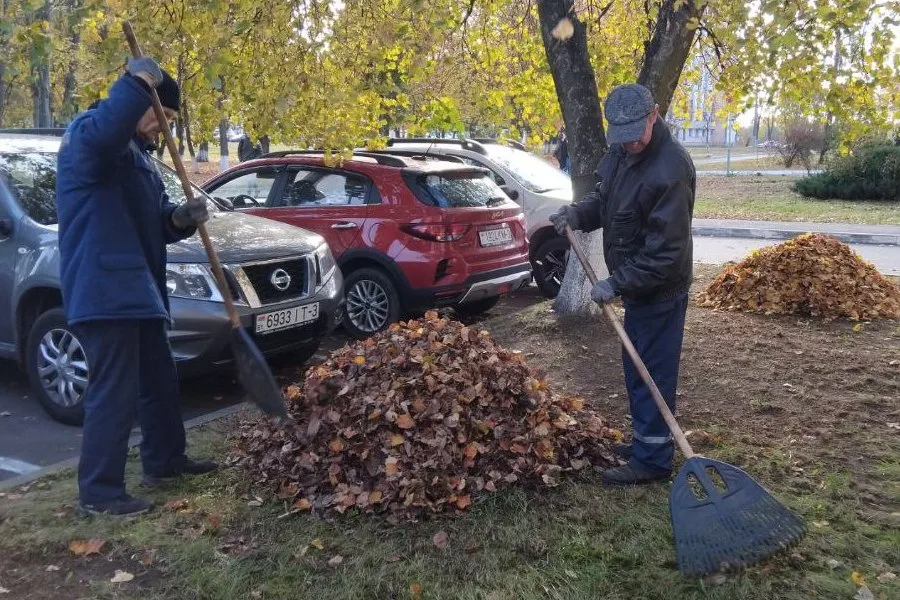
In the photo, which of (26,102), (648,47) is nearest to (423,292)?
(648,47)

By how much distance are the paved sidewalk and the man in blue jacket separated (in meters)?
13.8

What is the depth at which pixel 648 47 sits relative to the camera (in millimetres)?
7352

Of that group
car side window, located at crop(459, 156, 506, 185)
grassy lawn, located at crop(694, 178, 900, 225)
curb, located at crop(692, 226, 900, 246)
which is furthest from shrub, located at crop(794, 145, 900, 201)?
car side window, located at crop(459, 156, 506, 185)

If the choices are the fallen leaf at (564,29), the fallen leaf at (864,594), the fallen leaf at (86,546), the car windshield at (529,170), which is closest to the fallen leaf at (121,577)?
the fallen leaf at (86,546)

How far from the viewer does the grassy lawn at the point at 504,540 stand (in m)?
3.32

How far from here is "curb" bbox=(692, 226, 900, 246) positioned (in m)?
14.9

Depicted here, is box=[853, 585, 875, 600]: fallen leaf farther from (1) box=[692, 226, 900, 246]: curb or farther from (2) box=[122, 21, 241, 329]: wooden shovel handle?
(1) box=[692, 226, 900, 246]: curb

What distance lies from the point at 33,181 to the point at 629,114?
4448 mm

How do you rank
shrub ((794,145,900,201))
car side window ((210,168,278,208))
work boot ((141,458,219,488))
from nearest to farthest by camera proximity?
work boot ((141,458,219,488))
car side window ((210,168,278,208))
shrub ((794,145,900,201))

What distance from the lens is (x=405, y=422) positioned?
4.05m

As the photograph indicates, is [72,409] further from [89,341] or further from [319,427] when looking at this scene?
[319,427]

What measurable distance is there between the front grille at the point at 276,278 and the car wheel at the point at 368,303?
1519 mm

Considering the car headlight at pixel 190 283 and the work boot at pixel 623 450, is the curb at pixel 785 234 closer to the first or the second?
the work boot at pixel 623 450

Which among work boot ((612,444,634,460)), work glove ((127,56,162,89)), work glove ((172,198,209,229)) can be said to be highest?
work glove ((127,56,162,89))
